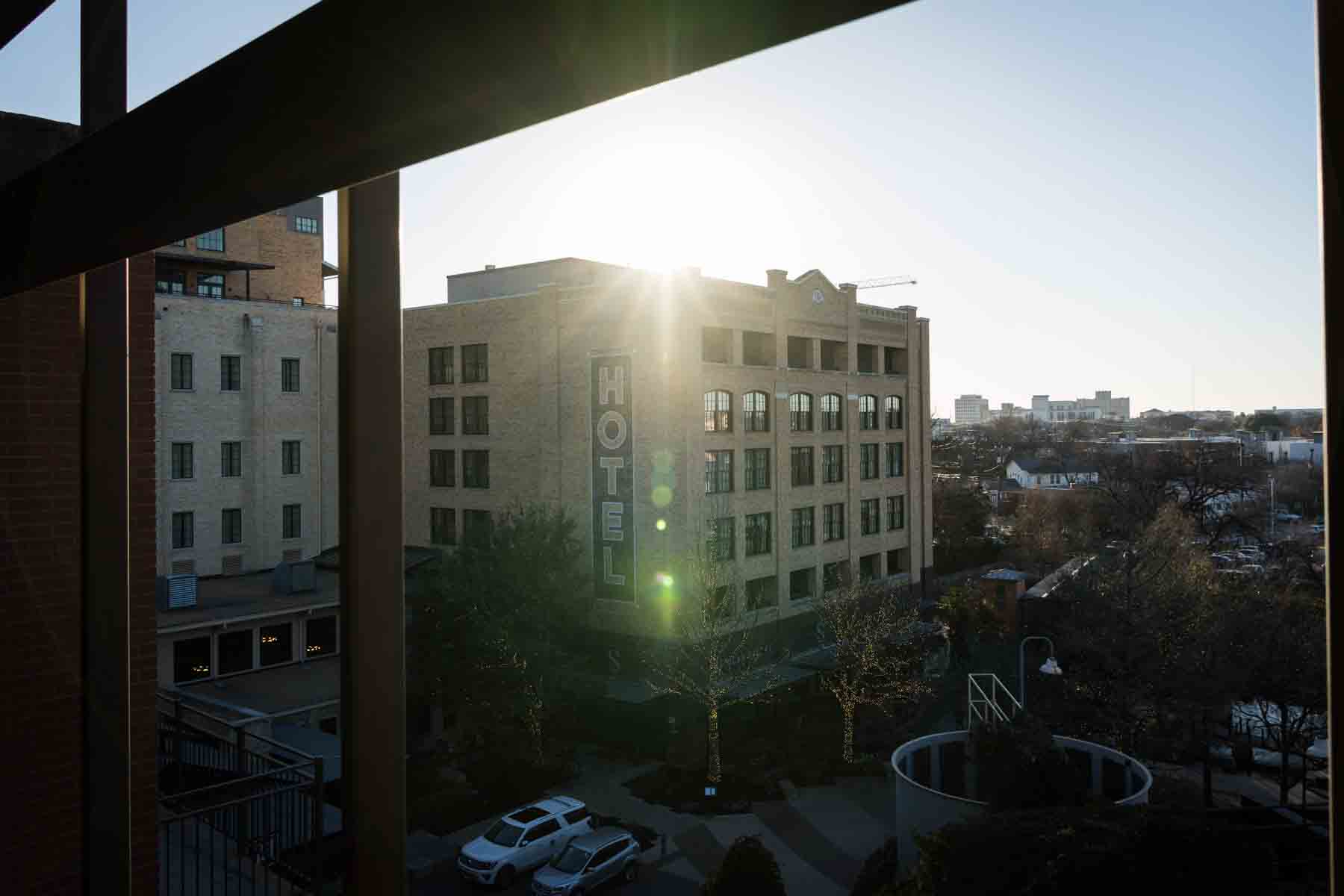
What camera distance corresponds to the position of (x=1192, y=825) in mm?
12445

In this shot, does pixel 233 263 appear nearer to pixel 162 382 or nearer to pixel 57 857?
pixel 162 382

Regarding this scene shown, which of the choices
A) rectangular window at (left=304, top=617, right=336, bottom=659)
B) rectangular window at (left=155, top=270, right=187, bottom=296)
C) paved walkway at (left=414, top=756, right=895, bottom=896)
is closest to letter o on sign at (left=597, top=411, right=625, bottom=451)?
rectangular window at (left=304, top=617, right=336, bottom=659)

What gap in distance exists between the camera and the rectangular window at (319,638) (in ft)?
95.4

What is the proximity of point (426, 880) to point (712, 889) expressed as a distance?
23.0 feet

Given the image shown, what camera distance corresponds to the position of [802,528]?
3875 cm

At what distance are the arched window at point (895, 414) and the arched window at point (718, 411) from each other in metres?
11.5

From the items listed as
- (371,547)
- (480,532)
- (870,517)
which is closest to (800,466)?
(870,517)

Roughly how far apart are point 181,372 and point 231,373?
162cm

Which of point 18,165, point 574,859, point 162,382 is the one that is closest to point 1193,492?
point 574,859

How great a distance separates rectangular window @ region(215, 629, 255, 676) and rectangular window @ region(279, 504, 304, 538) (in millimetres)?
11173

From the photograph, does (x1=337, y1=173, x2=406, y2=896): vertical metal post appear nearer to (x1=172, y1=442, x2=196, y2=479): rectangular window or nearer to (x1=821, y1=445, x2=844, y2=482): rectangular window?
(x1=172, y1=442, x2=196, y2=479): rectangular window

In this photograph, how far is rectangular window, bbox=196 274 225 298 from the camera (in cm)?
4572

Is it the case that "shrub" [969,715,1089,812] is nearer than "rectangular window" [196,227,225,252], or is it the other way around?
"shrub" [969,715,1089,812]

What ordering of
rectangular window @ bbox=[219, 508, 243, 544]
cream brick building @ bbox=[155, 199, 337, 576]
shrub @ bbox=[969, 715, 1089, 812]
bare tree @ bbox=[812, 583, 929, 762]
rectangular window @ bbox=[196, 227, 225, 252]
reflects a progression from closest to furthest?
shrub @ bbox=[969, 715, 1089, 812] < bare tree @ bbox=[812, 583, 929, 762] < cream brick building @ bbox=[155, 199, 337, 576] < rectangular window @ bbox=[219, 508, 243, 544] < rectangular window @ bbox=[196, 227, 225, 252]
